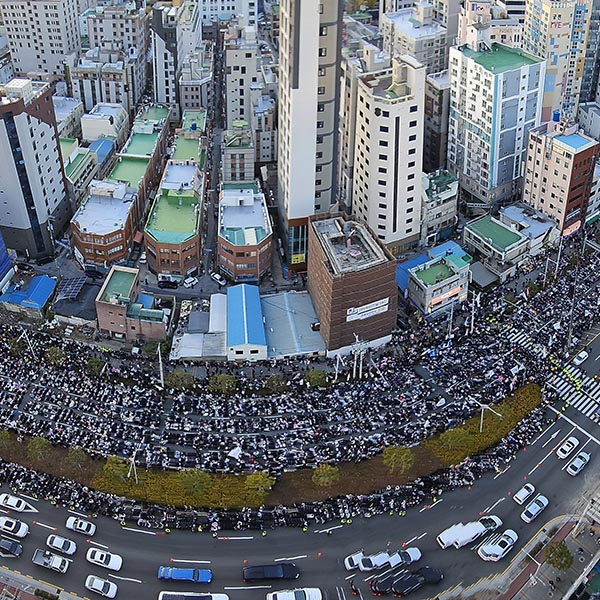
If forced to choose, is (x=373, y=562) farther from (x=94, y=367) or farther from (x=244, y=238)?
(x=244, y=238)

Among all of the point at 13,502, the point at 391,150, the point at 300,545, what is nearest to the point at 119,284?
the point at 13,502

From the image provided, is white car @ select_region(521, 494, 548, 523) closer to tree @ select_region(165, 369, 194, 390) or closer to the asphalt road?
the asphalt road

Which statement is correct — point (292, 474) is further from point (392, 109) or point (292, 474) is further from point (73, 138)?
point (73, 138)

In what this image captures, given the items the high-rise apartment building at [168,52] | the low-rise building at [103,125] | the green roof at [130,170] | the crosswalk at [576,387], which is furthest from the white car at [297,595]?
the high-rise apartment building at [168,52]

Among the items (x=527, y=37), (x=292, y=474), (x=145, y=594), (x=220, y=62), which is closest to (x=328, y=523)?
(x=292, y=474)

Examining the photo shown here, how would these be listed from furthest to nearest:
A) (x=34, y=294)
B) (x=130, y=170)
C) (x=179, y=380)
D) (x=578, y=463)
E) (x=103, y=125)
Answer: (x=103, y=125), (x=130, y=170), (x=34, y=294), (x=179, y=380), (x=578, y=463)

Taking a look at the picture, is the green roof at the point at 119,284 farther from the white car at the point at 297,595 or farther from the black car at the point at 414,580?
the black car at the point at 414,580
